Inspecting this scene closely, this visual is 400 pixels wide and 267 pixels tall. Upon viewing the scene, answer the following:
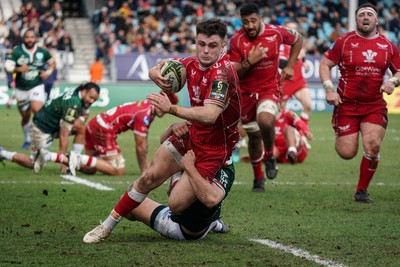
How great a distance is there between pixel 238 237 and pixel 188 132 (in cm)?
114

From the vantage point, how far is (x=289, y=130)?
1595 centimetres

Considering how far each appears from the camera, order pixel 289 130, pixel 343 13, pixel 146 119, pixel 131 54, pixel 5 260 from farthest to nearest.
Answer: pixel 343 13 → pixel 131 54 → pixel 289 130 → pixel 146 119 → pixel 5 260

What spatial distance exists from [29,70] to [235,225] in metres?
9.24

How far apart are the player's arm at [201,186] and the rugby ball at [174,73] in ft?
1.96

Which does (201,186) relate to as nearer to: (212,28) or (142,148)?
(212,28)

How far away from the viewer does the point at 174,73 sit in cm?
781

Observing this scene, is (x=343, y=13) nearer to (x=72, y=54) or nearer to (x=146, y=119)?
(x=72, y=54)

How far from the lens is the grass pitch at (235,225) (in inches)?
283

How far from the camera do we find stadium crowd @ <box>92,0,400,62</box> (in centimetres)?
3322

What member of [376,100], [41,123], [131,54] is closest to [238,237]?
[376,100]

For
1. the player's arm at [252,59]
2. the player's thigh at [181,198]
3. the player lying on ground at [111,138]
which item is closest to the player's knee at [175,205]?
the player's thigh at [181,198]

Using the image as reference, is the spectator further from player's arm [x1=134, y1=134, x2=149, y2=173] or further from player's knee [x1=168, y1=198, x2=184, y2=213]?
player's knee [x1=168, y1=198, x2=184, y2=213]

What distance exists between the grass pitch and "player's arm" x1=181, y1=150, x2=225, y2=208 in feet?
1.38

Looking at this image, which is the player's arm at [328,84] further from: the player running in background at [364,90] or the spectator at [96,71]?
the spectator at [96,71]
